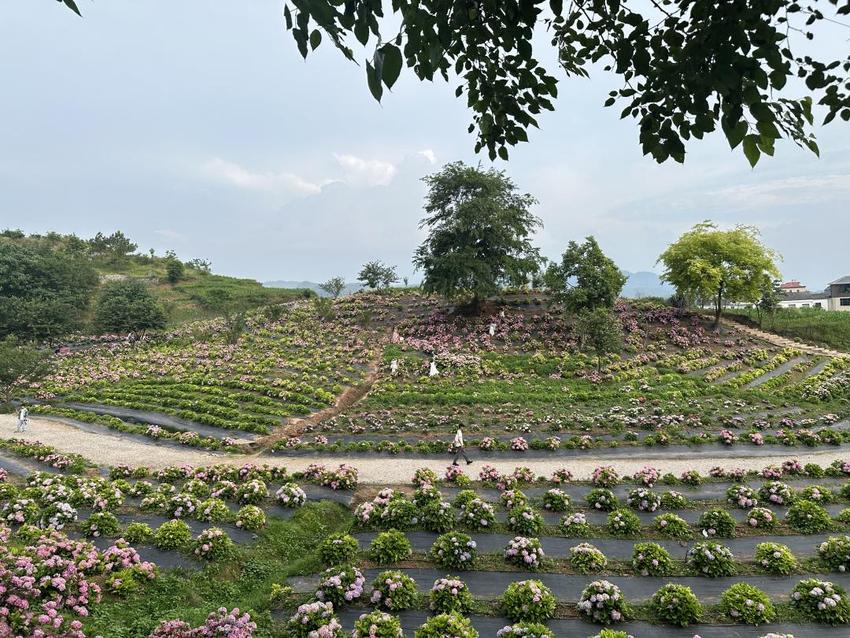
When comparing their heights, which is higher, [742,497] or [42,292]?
[42,292]

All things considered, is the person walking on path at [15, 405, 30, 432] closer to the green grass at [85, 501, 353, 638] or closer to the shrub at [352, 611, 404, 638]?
the green grass at [85, 501, 353, 638]

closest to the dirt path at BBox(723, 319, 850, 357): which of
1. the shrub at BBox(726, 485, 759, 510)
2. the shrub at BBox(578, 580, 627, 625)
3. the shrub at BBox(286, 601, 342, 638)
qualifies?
the shrub at BBox(726, 485, 759, 510)

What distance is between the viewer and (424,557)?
873 cm

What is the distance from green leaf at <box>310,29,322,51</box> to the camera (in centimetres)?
263

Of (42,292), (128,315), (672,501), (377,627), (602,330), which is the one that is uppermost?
(42,292)

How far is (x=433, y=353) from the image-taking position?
2911 cm

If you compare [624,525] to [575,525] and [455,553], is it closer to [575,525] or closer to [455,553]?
[575,525]

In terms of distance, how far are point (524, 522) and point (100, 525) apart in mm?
9120

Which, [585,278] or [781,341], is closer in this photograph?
[585,278]

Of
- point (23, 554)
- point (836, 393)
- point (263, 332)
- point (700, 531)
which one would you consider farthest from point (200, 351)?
point (836, 393)

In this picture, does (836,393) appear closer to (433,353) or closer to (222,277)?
(433,353)

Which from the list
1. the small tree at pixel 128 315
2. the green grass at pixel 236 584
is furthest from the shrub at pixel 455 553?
the small tree at pixel 128 315

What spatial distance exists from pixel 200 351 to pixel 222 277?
41.6 m

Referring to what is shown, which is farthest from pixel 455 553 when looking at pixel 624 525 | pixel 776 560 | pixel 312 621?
pixel 776 560
